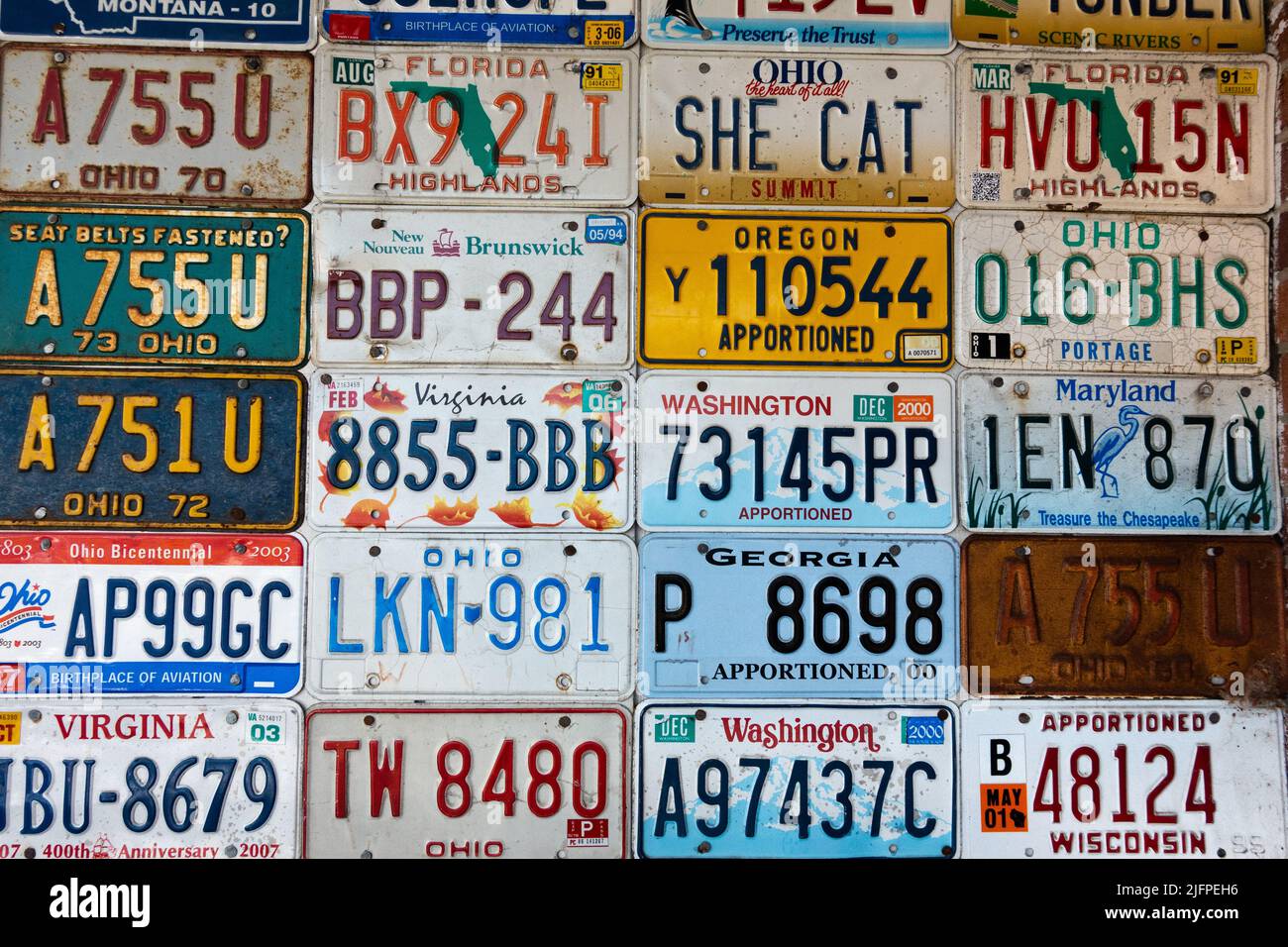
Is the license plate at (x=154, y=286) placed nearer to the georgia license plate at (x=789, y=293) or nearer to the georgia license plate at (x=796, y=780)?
the georgia license plate at (x=789, y=293)

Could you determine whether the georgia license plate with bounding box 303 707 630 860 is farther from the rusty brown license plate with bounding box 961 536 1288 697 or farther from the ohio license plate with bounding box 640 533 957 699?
the rusty brown license plate with bounding box 961 536 1288 697

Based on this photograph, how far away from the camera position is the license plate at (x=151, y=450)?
3.48m

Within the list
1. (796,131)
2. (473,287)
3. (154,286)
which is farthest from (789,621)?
(154,286)

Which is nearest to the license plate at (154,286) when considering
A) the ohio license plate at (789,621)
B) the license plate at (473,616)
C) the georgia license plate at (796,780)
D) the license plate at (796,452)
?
the license plate at (473,616)

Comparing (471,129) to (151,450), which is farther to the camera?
(471,129)

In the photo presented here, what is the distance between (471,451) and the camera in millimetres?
3557

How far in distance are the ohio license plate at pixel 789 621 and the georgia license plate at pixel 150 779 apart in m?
1.29

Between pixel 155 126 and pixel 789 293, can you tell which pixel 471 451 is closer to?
pixel 789 293

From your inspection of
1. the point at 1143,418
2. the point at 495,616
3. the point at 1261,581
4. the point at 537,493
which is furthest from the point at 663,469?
the point at 1261,581

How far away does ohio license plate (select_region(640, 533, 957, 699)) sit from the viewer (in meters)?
3.54

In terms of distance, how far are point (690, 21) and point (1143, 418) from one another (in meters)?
2.09

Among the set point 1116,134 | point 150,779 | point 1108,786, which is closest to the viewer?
point 150,779

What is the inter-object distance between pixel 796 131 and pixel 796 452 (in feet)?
3.67
